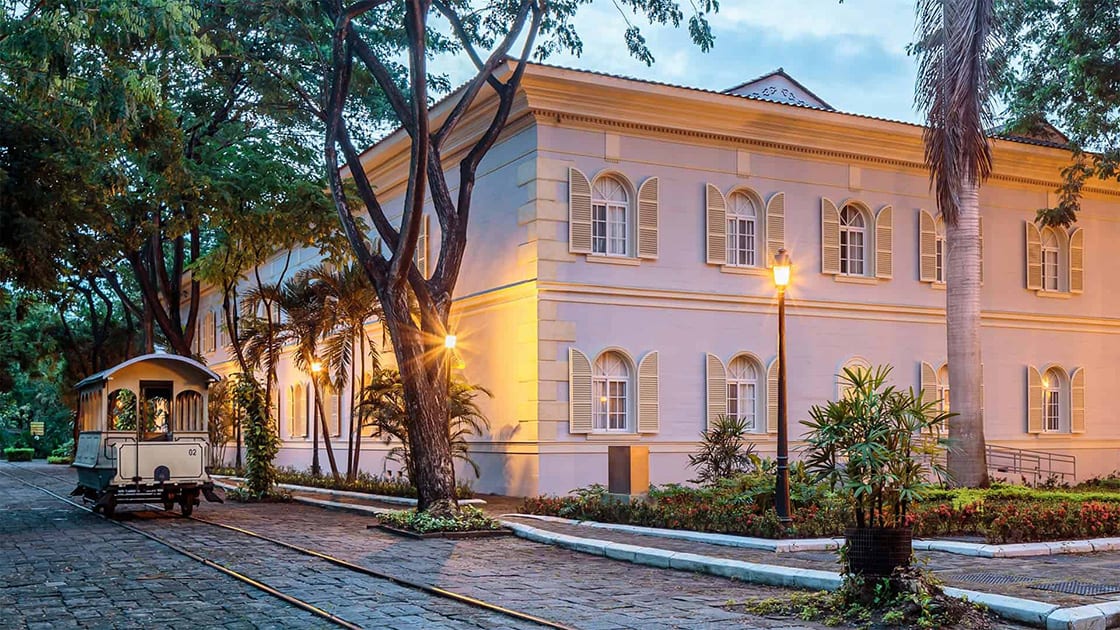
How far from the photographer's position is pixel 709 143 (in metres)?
26.8

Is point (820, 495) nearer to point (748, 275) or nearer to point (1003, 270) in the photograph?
point (748, 275)

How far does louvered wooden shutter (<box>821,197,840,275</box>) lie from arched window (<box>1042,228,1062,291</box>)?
23.6 feet

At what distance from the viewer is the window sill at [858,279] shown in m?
28.2

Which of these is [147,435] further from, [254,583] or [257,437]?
[254,583]

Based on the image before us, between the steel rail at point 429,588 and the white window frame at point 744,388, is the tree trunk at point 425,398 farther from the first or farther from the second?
the white window frame at point 744,388

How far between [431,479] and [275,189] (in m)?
10.1

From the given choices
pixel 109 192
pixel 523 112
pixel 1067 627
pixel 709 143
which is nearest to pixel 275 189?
pixel 109 192

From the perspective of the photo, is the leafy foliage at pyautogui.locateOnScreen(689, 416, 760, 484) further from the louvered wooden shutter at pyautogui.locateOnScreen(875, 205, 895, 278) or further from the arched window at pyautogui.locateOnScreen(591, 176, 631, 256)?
the louvered wooden shutter at pyautogui.locateOnScreen(875, 205, 895, 278)

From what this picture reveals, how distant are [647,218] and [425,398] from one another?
8.85m

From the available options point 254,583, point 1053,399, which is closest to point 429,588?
point 254,583

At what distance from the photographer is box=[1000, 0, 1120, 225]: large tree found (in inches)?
1043

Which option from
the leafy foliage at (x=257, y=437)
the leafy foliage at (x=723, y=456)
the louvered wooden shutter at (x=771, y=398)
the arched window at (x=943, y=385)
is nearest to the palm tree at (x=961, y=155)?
the leafy foliage at (x=723, y=456)

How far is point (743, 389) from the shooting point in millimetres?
27047

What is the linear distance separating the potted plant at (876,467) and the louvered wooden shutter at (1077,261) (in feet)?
77.5
